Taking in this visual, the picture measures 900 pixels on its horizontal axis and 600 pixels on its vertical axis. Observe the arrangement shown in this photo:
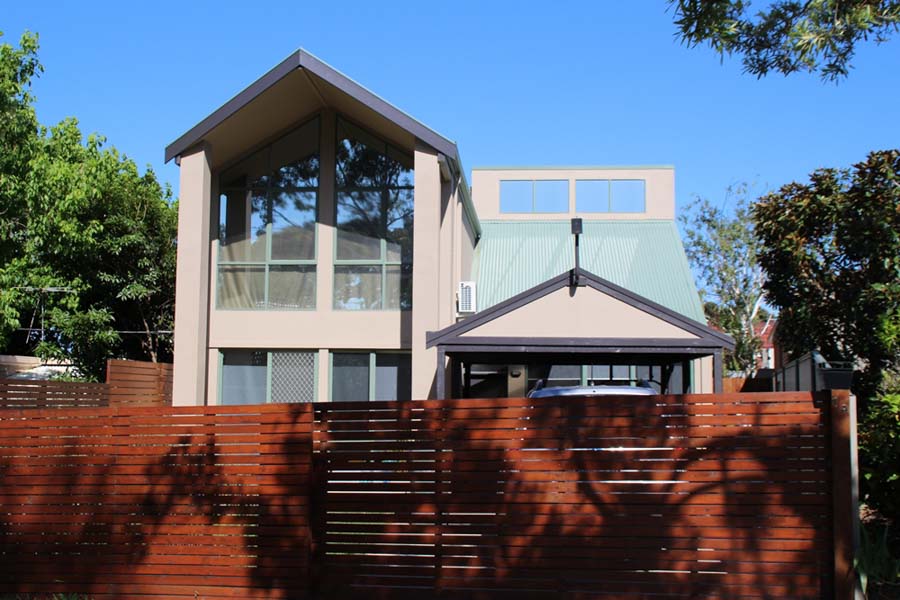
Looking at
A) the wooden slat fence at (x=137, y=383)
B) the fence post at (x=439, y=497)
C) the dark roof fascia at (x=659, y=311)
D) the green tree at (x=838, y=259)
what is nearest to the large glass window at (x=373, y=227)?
the dark roof fascia at (x=659, y=311)

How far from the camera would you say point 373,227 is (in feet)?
52.9

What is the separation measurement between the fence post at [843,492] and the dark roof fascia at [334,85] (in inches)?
384

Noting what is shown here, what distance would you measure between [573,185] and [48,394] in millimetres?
14918

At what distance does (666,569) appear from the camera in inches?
259

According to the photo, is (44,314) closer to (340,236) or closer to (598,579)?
(340,236)

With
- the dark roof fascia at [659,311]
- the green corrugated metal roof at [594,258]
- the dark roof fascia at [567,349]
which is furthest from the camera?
the green corrugated metal roof at [594,258]

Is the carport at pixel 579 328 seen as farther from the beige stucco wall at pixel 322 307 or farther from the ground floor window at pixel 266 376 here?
the ground floor window at pixel 266 376

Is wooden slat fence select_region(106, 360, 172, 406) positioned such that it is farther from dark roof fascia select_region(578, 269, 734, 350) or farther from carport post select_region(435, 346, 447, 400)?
dark roof fascia select_region(578, 269, 734, 350)

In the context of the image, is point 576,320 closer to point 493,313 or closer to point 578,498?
point 493,313

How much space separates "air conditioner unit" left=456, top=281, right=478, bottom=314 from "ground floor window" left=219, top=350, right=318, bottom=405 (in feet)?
10.7

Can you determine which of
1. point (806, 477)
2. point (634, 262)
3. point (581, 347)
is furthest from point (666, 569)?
point (634, 262)

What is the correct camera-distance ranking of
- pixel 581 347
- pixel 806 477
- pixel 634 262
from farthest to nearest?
pixel 634 262 < pixel 581 347 < pixel 806 477

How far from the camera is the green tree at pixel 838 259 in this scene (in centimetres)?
1184

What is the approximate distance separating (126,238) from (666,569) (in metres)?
18.7
